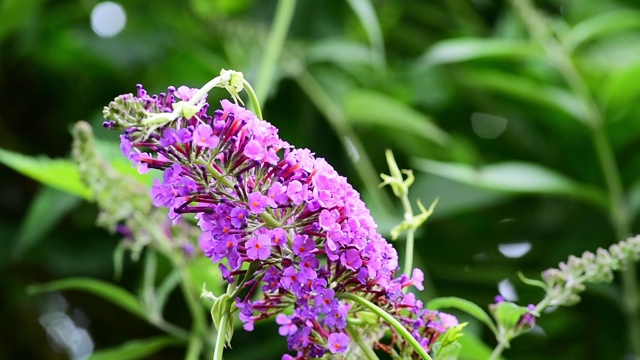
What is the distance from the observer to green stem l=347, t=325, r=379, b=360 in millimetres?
377

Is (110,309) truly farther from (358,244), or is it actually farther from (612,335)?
(358,244)

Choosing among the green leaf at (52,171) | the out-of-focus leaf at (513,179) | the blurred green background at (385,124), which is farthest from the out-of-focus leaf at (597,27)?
the green leaf at (52,171)

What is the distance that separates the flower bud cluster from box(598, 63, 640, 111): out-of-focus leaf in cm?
54

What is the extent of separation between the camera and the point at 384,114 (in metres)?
0.94

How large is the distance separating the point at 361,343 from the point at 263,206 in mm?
96

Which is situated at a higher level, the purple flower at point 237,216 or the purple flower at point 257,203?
the purple flower at point 257,203

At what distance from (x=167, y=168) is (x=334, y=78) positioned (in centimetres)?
79

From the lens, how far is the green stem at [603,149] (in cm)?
93

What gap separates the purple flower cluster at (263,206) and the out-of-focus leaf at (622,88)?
693 millimetres

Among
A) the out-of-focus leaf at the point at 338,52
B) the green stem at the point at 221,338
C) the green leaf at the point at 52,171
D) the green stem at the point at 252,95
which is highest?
the out-of-focus leaf at the point at 338,52

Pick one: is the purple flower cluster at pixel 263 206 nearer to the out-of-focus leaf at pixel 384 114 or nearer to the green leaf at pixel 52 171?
the green leaf at pixel 52 171

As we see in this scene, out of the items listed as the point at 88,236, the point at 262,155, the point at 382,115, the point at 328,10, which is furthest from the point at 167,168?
the point at 328,10

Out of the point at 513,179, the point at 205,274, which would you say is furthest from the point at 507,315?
the point at 513,179

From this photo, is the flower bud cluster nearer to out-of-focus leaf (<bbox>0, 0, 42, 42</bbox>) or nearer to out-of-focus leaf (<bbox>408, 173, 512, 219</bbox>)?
out-of-focus leaf (<bbox>408, 173, 512, 219</bbox>)
